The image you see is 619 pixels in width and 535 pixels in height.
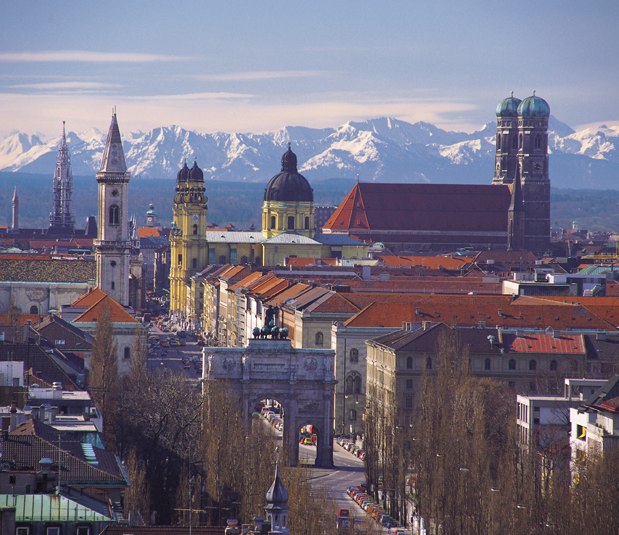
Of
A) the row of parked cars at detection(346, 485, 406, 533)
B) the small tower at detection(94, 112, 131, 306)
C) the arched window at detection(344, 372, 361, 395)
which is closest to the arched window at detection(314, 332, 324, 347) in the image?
the arched window at detection(344, 372, 361, 395)

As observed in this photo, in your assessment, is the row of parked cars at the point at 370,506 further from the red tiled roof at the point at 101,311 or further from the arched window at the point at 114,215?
the arched window at the point at 114,215

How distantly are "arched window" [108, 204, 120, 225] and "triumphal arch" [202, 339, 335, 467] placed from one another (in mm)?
53627

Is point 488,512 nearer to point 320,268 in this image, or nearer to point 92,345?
point 92,345

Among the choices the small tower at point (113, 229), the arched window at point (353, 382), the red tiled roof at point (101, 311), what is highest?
the small tower at point (113, 229)

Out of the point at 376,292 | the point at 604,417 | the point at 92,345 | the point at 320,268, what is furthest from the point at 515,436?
the point at 320,268

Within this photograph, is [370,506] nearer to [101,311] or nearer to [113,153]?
[101,311]

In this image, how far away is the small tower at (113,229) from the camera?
528ft

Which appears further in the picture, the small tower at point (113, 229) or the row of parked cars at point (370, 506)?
the small tower at point (113, 229)

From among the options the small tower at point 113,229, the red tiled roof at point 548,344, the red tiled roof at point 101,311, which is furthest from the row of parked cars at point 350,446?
the small tower at point 113,229

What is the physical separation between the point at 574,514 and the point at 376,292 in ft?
295

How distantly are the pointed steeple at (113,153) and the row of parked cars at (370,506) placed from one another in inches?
2849

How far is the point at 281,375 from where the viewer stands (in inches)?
4269

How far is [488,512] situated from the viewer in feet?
235

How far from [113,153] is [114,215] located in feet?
15.5
